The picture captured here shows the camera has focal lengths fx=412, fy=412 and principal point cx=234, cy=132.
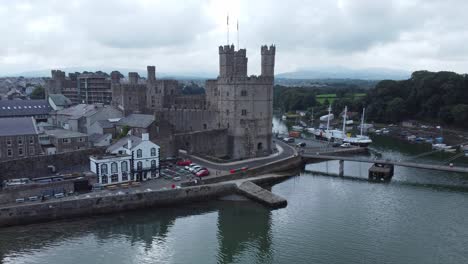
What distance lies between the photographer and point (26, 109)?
182 feet

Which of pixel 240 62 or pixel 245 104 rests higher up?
pixel 240 62

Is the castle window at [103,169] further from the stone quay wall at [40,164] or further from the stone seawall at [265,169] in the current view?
the stone seawall at [265,169]

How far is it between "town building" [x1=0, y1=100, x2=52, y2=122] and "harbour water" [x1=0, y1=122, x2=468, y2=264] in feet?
104

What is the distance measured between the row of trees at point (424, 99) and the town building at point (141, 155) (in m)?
57.0

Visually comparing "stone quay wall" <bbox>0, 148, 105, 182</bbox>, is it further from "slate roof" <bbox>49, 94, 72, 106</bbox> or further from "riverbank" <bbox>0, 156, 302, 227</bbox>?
"slate roof" <bbox>49, 94, 72, 106</bbox>

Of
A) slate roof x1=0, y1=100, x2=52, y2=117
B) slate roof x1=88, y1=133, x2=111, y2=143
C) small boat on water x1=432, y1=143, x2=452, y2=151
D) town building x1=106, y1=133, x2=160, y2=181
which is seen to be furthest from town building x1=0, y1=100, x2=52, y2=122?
small boat on water x1=432, y1=143, x2=452, y2=151

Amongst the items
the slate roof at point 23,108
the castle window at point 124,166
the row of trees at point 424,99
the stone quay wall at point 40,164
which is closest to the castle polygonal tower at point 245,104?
the castle window at point 124,166

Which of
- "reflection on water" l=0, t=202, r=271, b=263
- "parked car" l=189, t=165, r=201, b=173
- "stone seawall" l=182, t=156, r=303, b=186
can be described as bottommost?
"reflection on water" l=0, t=202, r=271, b=263

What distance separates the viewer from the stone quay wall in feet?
104

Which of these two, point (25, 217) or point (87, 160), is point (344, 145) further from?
point (25, 217)

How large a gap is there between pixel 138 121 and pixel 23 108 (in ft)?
68.7

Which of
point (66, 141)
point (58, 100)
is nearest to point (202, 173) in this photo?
point (66, 141)

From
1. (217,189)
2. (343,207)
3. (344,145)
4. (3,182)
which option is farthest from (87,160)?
(344,145)

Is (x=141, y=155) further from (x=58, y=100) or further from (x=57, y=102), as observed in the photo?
(x=58, y=100)
